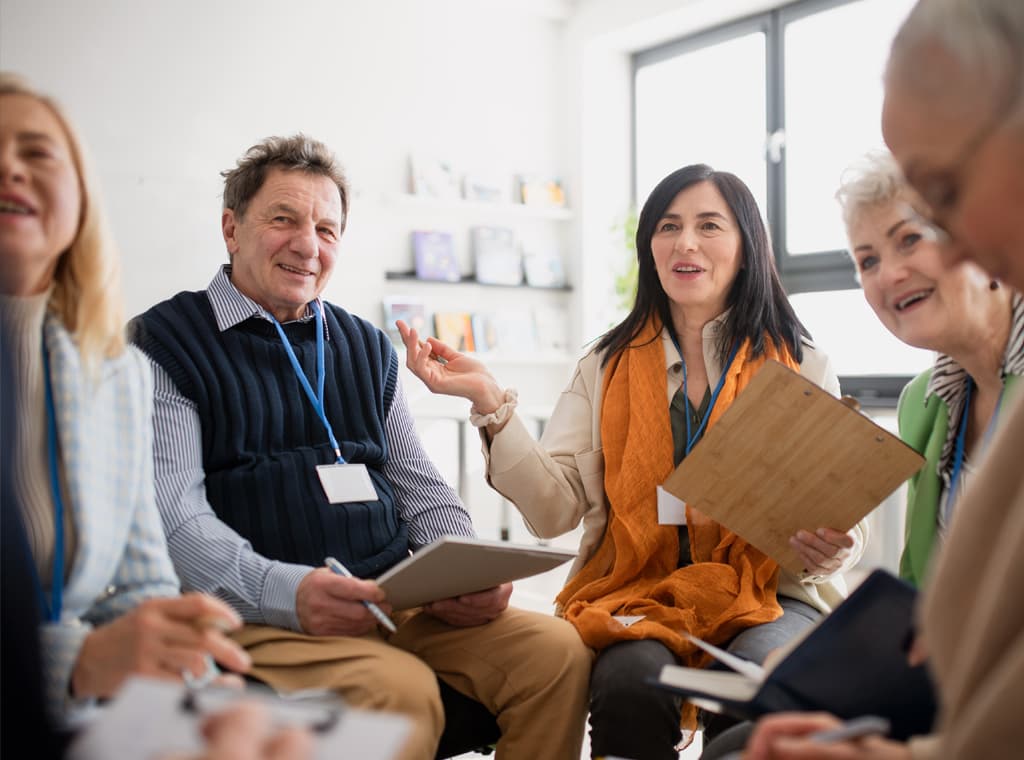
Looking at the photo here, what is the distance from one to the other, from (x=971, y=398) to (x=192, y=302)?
1654 mm

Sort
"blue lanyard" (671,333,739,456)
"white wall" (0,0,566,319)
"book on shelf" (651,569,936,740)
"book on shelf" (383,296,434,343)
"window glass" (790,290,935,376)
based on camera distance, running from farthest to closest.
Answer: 1. "book on shelf" (383,296,434,343)
2. "window glass" (790,290,935,376)
3. "white wall" (0,0,566,319)
4. "blue lanyard" (671,333,739,456)
5. "book on shelf" (651,569,936,740)

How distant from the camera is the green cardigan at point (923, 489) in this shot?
5.93 feet

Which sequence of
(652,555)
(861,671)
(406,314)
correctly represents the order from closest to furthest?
(861,671)
(652,555)
(406,314)

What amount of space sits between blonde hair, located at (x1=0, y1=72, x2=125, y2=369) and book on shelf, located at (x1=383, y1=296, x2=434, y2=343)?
4.22m

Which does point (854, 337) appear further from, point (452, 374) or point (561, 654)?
point (561, 654)

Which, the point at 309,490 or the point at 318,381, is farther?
the point at 318,381

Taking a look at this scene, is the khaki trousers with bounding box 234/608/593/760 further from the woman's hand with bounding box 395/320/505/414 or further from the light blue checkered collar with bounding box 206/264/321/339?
the light blue checkered collar with bounding box 206/264/321/339

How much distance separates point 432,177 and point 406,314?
90 centimetres

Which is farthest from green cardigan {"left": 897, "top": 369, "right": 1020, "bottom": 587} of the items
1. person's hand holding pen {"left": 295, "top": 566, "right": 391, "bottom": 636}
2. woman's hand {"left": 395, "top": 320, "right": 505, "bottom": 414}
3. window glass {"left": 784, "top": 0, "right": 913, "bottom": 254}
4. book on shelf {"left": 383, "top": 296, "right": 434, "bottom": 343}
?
book on shelf {"left": 383, "top": 296, "right": 434, "bottom": 343}

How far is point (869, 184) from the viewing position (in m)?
1.81

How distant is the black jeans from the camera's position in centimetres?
181

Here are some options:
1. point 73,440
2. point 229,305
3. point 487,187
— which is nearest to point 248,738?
point 73,440

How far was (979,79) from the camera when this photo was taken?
2.81 feet

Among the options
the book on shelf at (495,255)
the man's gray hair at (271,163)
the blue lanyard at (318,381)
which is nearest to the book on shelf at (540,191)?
the book on shelf at (495,255)
